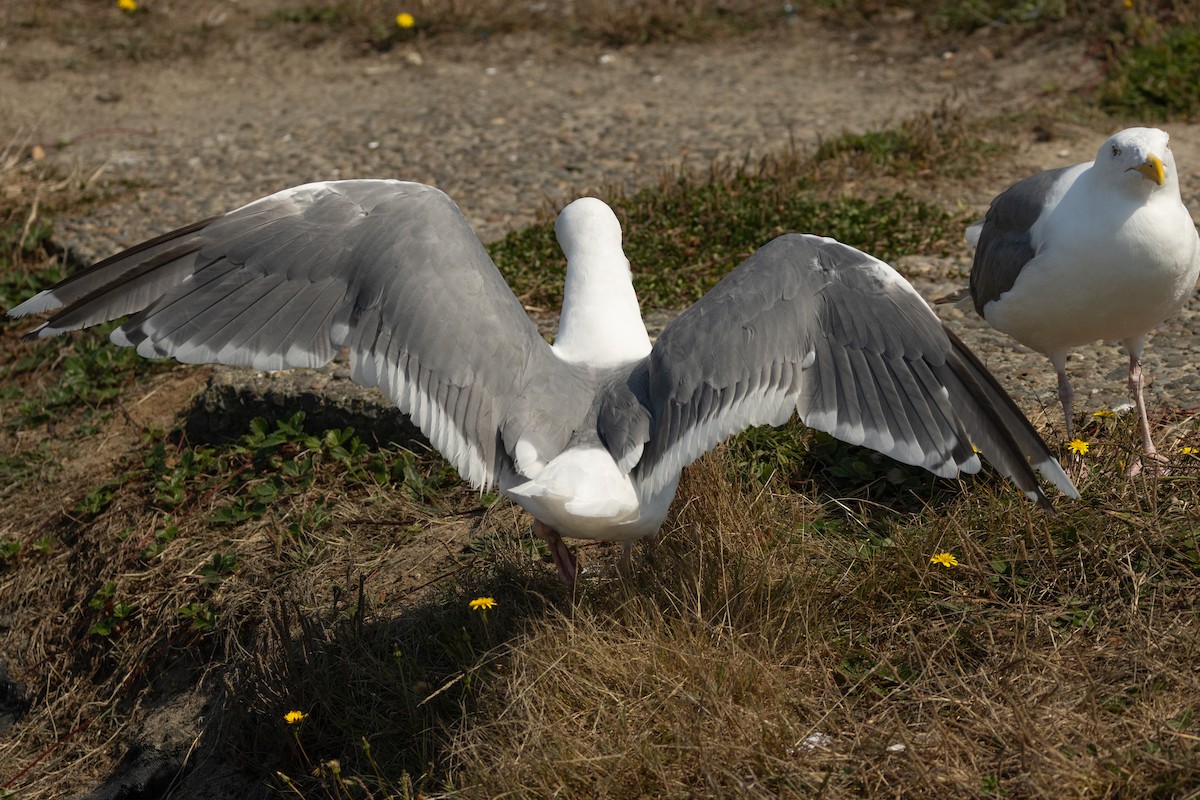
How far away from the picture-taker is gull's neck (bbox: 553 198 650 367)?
405 centimetres

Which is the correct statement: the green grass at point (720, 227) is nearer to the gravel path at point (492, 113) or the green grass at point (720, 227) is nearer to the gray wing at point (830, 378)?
the gravel path at point (492, 113)

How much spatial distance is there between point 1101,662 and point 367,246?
2.44m

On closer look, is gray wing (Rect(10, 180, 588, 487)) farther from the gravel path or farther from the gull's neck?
the gravel path

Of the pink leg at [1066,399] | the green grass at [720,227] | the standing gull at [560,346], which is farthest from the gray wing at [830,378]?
the green grass at [720,227]

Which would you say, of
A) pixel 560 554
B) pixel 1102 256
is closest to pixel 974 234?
pixel 1102 256

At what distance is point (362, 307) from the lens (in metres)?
3.84

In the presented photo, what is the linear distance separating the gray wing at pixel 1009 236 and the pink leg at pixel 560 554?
5.94 ft

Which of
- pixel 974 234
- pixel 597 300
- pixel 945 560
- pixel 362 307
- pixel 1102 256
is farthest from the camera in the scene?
pixel 974 234

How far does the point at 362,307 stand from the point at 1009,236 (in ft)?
7.52

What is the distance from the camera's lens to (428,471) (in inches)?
196

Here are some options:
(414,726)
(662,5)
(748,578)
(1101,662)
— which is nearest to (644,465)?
(748,578)

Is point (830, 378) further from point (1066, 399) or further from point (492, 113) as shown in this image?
point (492, 113)

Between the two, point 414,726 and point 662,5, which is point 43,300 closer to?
point 414,726

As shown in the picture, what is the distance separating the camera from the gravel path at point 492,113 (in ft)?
24.0
